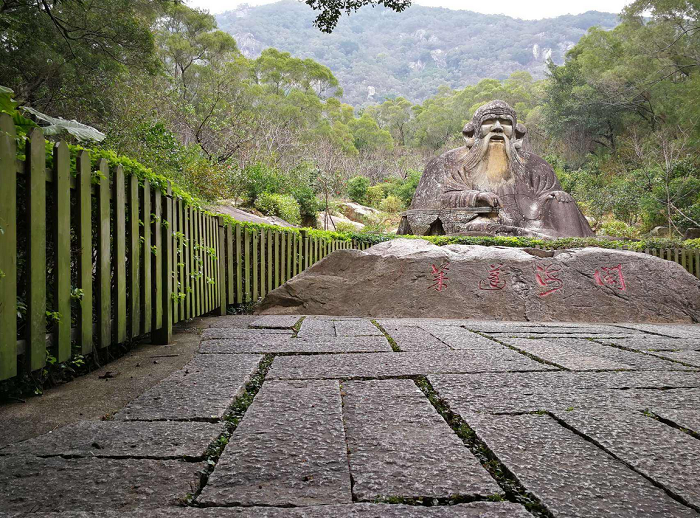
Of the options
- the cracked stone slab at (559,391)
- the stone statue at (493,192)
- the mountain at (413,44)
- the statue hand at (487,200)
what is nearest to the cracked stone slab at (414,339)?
the cracked stone slab at (559,391)

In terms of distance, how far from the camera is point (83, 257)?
6.93ft

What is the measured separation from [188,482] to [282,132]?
26.8 meters

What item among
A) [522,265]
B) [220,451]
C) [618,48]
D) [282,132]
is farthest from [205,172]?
[618,48]

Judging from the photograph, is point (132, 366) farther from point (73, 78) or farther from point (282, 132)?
point (282, 132)

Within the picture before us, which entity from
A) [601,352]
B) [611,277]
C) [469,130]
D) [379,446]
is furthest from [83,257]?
[469,130]

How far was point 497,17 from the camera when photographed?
143875mm

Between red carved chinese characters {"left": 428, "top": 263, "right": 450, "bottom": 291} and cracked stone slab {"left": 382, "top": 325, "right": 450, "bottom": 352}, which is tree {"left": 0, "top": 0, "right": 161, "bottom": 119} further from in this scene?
cracked stone slab {"left": 382, "top": 325, "right": 450, "bottom": 352}

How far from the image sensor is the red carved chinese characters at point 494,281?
5.30 m

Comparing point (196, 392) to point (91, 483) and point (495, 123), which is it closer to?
point (91, 483)

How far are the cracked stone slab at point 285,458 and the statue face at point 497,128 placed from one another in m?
10.9

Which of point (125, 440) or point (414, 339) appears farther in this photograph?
point (414, 339)

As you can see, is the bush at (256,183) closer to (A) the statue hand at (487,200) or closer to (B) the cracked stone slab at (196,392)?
(A) the statue hand at (487,200)

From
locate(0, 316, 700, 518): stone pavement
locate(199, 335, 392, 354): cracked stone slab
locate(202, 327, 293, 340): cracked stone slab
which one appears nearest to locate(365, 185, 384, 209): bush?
locate(202, 327, 293, 340): cracked stone slab

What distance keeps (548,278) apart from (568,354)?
2893mm
